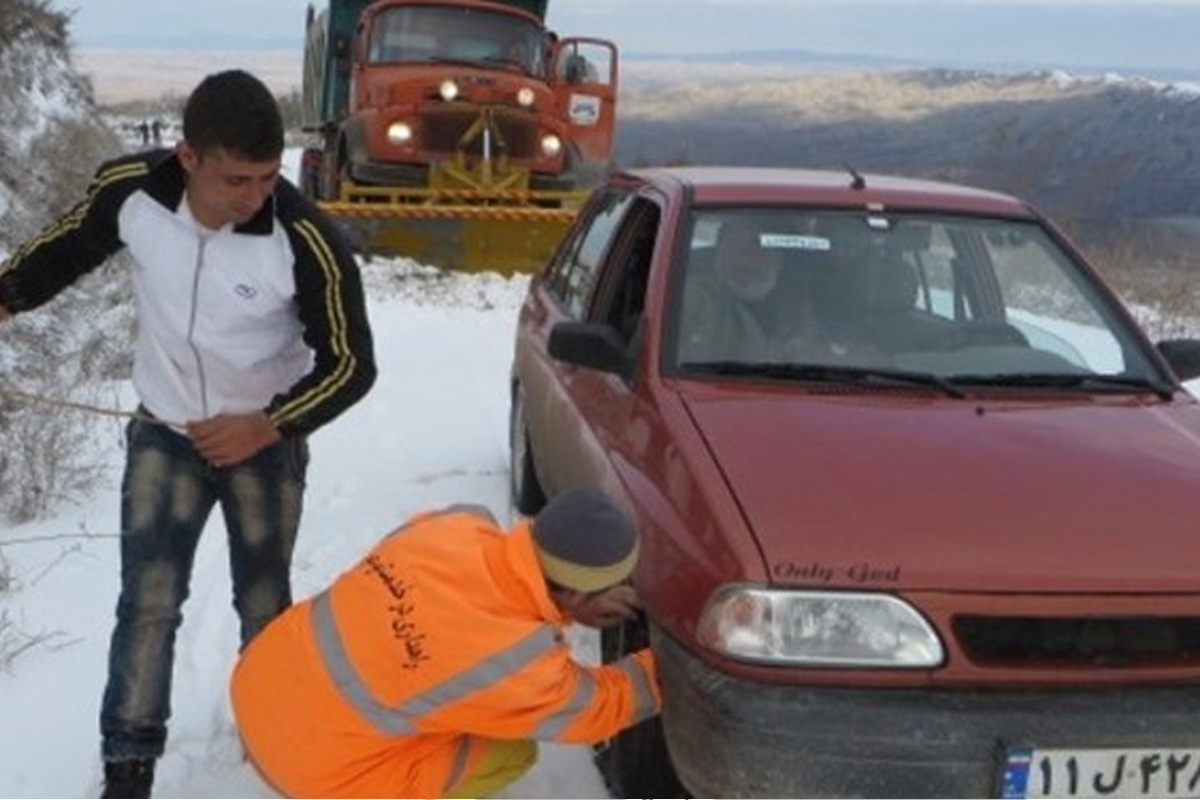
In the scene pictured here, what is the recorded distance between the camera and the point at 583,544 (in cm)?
268

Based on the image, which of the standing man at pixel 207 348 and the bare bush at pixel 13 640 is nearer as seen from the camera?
the standing man at pixel 207 348

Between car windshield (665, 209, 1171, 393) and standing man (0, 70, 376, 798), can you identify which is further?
car windshield (665, 209, 1171, 393)

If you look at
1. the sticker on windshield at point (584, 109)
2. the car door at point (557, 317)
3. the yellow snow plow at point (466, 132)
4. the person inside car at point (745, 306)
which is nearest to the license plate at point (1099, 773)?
the person inside car at point (745, 306)

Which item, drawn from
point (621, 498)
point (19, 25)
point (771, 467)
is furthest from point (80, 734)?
point (19, 25)

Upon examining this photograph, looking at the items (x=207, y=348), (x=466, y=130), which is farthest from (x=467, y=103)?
(x=207, y=348)

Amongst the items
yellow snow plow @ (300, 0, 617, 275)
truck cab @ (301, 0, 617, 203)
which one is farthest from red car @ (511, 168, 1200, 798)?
truck cab @ (301, 0, 617, 203)

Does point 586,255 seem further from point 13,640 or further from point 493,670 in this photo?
point 493,670

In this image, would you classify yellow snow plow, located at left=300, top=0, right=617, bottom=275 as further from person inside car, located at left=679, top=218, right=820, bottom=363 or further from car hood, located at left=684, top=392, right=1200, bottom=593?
car hood, located at left=684, top=392, right=1200, bottom=593

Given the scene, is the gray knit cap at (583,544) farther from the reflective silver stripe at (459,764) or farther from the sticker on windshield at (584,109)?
the sticker on windshield at (584,109)

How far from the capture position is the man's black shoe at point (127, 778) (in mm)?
3336

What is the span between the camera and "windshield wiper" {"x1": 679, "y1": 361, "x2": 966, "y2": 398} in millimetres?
3812

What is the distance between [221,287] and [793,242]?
71.8 inches

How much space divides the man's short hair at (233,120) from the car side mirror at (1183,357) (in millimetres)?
2647

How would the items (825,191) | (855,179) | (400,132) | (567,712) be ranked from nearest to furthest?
1. (567,712)
2. (825,191)
3. (855,179)
4. (400,132)
